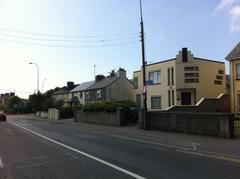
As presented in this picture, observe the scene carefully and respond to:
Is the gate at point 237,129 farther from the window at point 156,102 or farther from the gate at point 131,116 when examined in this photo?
the window at point 156,102

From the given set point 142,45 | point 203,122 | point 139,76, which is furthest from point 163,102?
point 203,122

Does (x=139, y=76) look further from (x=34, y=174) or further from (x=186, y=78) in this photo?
(x=34, y=174)

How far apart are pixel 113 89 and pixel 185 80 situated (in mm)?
24550

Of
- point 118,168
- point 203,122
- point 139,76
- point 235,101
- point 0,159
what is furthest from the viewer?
point 139,76

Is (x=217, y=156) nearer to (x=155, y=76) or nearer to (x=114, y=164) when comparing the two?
(x=114, y=164)

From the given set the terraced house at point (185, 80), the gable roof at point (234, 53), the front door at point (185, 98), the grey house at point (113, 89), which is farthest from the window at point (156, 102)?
the grey house at point (113, 89)

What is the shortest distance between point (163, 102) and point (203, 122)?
77.5 feet

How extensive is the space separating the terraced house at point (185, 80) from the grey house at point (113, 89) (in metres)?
19.2

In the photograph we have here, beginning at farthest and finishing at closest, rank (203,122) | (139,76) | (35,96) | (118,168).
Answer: (35,96)
(139,76)
(203,122)
(118,168)

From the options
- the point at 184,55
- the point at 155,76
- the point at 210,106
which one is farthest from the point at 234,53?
the point at 155,76

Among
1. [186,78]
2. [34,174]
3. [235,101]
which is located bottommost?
[34,174]

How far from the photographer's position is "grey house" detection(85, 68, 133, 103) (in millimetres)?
67750

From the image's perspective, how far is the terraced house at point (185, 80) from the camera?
45375 millimetres

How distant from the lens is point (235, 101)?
35.1m
